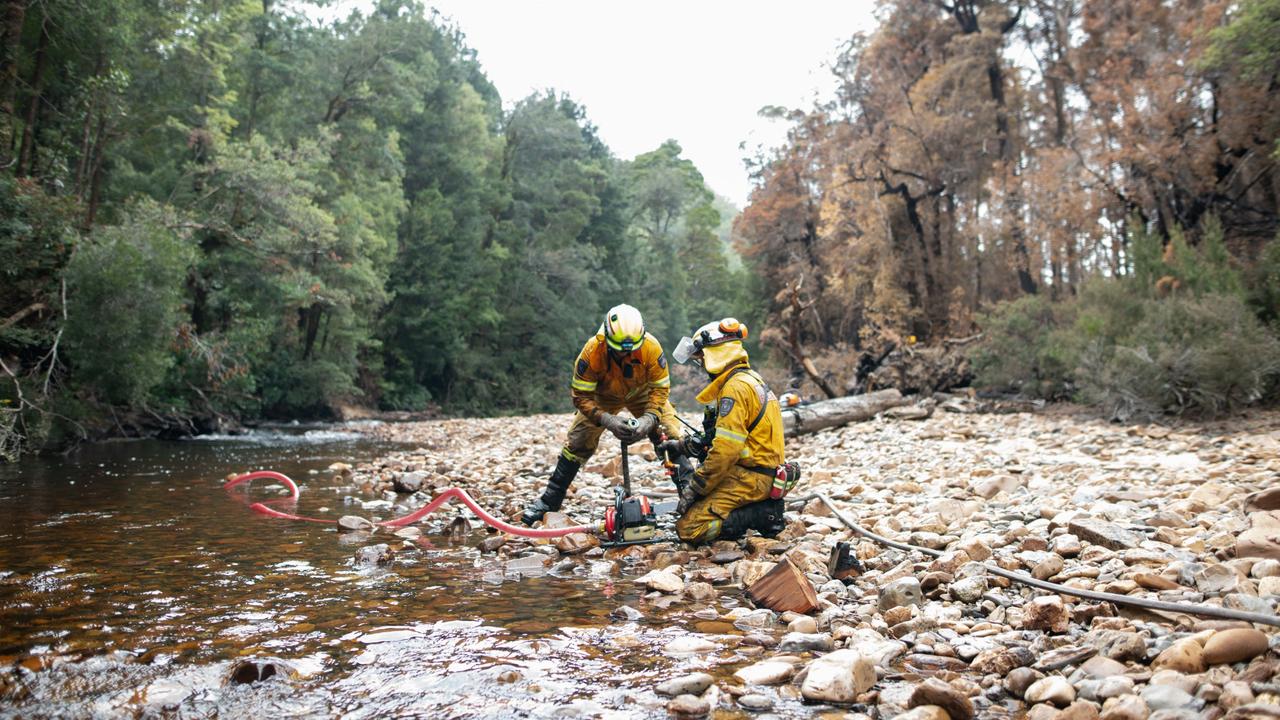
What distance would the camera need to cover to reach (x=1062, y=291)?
20859 mm

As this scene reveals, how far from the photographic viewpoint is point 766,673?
2.86 metres

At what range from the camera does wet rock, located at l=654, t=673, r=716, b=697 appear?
107 inches

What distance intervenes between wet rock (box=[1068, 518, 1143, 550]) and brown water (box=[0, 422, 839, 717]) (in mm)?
2185

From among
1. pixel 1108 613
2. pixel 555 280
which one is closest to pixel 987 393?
pixel 1108 613

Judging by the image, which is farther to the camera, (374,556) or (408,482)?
(408,482)

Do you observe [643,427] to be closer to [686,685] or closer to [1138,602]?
[686,685]

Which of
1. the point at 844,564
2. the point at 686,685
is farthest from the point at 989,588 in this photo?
the point at 686,685

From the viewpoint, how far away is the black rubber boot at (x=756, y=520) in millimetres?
5137

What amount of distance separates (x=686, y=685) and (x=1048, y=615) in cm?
163

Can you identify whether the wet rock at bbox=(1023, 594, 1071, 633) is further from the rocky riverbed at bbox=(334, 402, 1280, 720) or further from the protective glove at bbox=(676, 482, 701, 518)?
the protective glove at bbox=(676, 482, 701, 518)

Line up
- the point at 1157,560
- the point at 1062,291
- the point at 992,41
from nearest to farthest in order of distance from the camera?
1. the point at 1157,560
2. the point at 1062,291
3. the point at 992,41

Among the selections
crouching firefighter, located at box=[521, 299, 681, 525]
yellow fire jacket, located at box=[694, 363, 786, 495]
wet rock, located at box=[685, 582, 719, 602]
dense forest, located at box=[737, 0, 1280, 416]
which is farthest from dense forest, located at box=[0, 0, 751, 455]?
dense forest, located at box=[737, 0, 1280, 416]

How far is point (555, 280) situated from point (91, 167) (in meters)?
23.0

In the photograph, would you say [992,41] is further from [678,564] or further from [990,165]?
[678,564]
